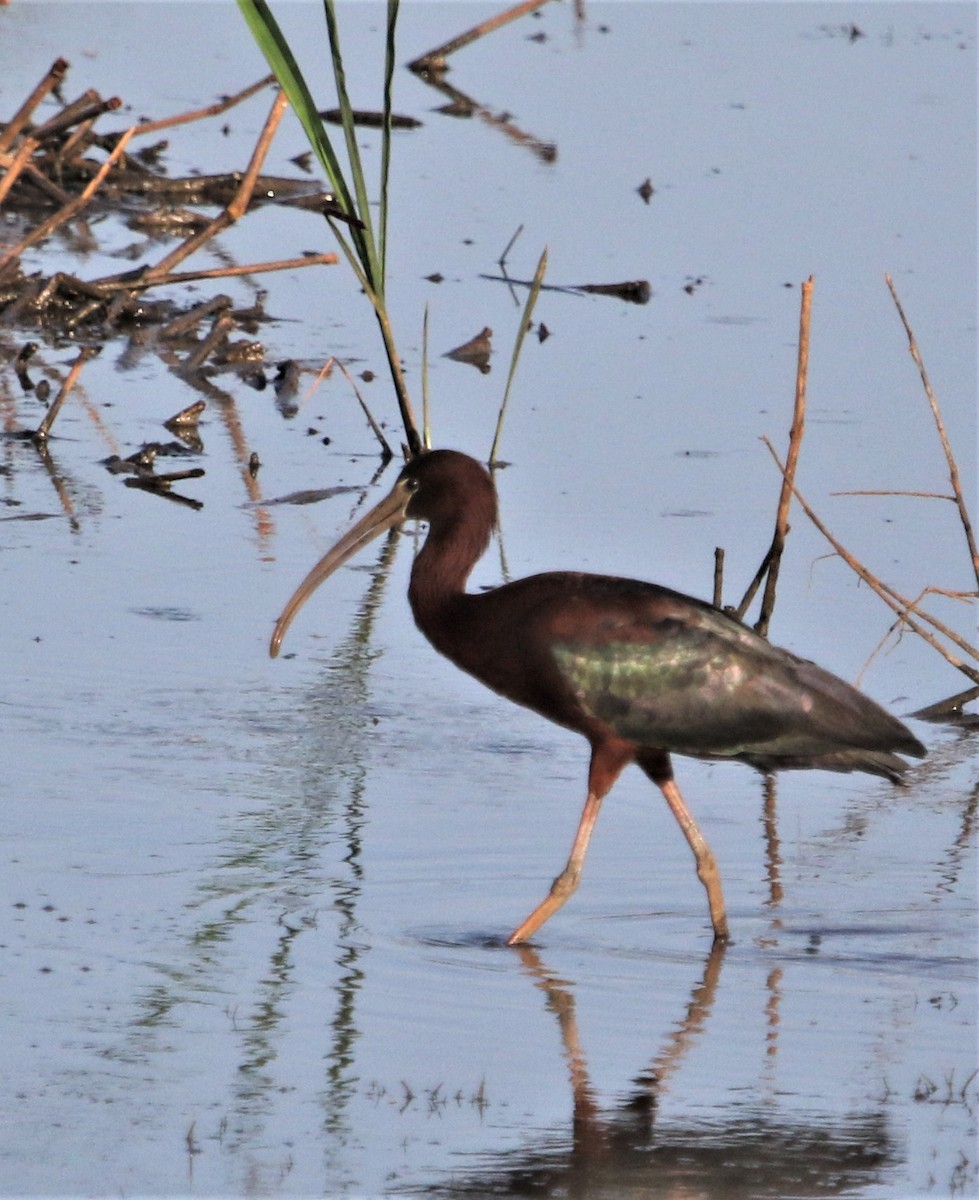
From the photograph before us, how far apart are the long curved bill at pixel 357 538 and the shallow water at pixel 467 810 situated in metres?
0.54

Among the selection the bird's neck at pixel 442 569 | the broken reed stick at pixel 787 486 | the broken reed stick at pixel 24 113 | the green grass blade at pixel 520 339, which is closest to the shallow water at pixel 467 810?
the green grass blade at pixel 520 339

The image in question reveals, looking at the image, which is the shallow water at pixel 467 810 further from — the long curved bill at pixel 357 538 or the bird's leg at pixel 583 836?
the long curved bill at pixel 357 538

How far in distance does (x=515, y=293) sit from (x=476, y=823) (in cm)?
719

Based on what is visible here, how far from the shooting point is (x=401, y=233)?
15008 mm

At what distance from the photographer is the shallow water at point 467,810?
16.2 feet

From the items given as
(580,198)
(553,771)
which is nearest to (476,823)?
(553,771)

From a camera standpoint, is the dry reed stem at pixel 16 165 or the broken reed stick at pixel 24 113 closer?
the dry reed stem at pixel 16 165

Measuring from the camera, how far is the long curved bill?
6.56 meters

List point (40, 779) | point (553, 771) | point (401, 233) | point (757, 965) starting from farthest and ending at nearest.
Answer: point (401, 233), point (553, 771), point (40, 779), point (757, 965)

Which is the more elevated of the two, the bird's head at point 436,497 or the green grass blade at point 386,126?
the green grass blade at point 386,126

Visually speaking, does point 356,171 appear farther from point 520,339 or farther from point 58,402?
point 58,402

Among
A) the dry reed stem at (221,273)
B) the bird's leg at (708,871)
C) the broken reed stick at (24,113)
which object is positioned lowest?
the bird's leg at (708,871)

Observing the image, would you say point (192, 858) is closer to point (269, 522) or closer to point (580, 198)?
Answer: point (269, 522)

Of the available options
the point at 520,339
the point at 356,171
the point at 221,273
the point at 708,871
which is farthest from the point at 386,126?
the point at 708,871
